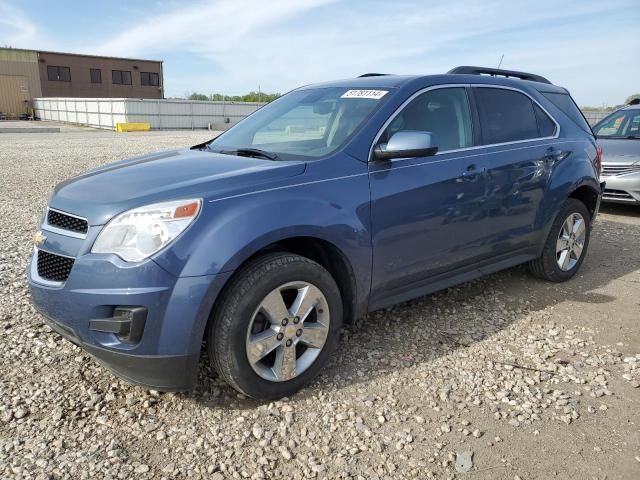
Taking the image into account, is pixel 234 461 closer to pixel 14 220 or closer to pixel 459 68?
pixel 459 68

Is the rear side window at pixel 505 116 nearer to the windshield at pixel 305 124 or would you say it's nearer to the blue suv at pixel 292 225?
the blue suv at pixel 292 225

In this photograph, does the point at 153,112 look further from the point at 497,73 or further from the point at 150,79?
the point at 497,73

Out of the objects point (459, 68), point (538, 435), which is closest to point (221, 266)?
point (538, 435)

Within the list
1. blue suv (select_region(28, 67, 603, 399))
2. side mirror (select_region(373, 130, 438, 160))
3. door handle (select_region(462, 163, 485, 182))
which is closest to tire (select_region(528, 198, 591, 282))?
blue suv (select_region(28, 67, 603, 399))

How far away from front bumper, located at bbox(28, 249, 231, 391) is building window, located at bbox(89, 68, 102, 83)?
177ft

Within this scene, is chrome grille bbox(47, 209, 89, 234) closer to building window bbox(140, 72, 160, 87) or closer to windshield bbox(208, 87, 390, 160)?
windshield bbox(208, 87, 390, 160)

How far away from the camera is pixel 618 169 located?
307 inches

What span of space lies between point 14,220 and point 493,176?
6.11 meters

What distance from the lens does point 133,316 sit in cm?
241

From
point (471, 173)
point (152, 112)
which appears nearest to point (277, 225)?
point (471, 173)

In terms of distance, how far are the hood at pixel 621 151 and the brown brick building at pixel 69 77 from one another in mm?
50960

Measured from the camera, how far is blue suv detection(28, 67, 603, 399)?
2.46 meters

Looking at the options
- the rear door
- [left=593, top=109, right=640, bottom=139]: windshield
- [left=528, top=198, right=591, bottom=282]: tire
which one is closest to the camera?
the rear door

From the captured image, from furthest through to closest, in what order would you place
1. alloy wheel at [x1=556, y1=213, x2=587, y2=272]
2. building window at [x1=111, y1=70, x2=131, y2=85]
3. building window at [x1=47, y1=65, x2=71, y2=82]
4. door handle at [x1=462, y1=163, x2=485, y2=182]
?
building window at [x1=111, y1=70, x2=131, y2=85] → building window at [x1=47, y1=65, x2=71, y2=82] → alloy wheel at [x1=556, y1=213, x2=587, y2=272] → door handle at [x1=462, y1=163, x2=485, y2=182]
